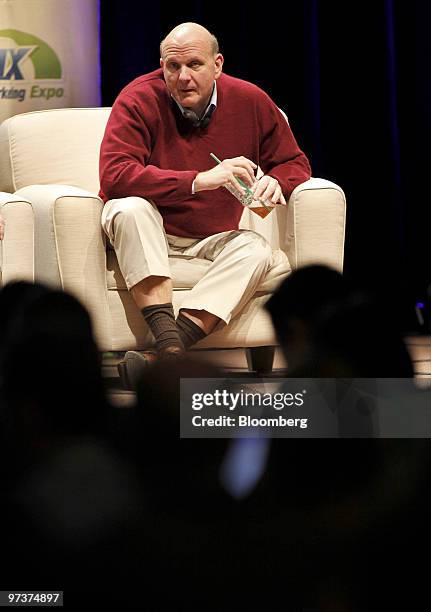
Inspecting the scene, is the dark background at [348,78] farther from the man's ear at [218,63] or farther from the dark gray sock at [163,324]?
the dark gray sock at [163,324]

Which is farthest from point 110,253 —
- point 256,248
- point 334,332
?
point 334,332

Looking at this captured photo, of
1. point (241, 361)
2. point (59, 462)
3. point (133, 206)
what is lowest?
point (241, 361)

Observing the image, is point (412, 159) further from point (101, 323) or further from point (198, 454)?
point (198, 454)

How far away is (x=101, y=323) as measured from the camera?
7.14 feet

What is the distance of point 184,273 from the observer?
222 cm

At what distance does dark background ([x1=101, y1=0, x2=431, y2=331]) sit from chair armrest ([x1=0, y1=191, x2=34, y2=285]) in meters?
1.44

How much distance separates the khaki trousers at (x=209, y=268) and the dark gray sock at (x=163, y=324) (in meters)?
0.07

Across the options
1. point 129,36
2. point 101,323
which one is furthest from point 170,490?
point 129,36

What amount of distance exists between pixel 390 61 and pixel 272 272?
164 cm

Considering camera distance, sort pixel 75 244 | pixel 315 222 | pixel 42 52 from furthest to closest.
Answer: pixel 42 52
pixel 315 222
pixel 75 244

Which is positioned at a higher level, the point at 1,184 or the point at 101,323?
the point at 1,184

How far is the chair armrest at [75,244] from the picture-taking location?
2.15m

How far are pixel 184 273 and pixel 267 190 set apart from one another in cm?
30

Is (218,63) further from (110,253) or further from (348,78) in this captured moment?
(348,78)
